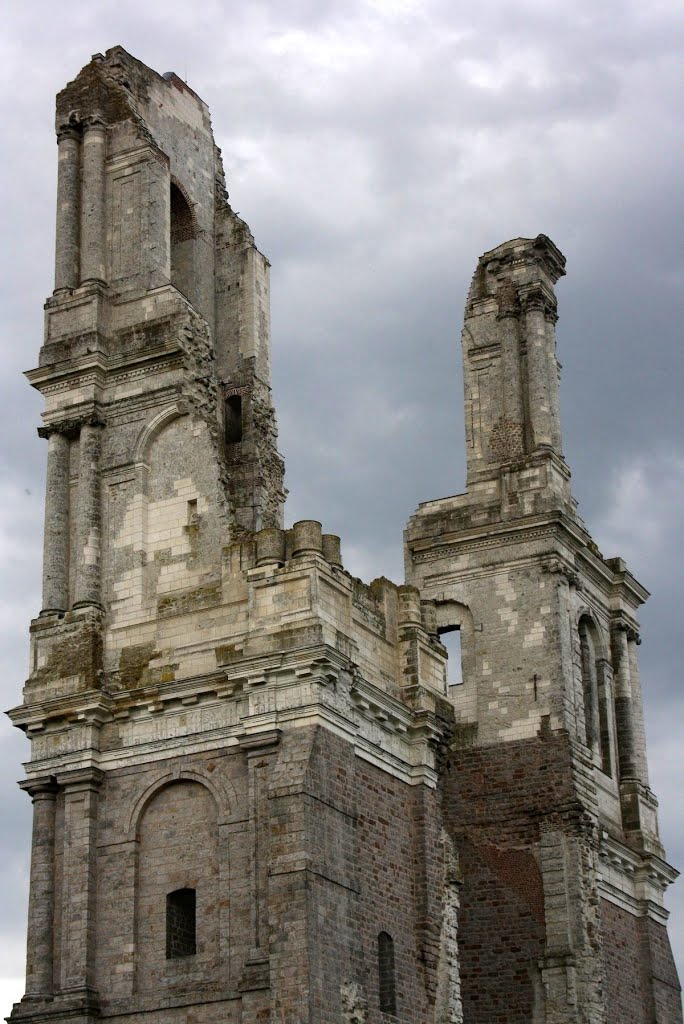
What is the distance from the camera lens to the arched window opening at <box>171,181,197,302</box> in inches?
1448

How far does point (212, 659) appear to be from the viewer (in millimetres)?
29953

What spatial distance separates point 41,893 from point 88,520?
6422mm

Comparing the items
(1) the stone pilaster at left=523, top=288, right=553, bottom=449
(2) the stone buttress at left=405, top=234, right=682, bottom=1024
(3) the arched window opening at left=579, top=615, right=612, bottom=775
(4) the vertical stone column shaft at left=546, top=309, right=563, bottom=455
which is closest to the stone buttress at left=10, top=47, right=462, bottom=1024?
(2) the stone buttress at left=405, top=234, right=682, bottom=1024

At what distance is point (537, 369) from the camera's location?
38688 millimetres

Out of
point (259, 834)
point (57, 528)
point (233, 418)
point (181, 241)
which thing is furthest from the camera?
point (181, 241)

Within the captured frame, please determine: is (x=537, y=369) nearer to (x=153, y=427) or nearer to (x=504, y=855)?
(x=153, y=427)

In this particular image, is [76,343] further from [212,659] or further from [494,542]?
[494,542]

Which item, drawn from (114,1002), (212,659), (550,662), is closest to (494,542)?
(550,662)

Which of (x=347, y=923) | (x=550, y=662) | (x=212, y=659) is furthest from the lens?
(x=550, y=662)

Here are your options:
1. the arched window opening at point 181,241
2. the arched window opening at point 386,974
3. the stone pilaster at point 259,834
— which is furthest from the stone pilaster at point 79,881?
the arched window opening at point 181,241

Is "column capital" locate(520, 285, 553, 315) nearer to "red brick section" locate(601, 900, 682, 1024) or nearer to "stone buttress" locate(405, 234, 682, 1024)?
"stone buttress" locate(405, 234, 682, 1024)

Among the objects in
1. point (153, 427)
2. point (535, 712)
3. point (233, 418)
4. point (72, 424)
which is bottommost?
point (535, 712)

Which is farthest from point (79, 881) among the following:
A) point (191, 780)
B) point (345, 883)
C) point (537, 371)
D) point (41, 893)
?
point (537, 371)

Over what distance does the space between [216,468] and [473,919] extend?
10168 millimetres
